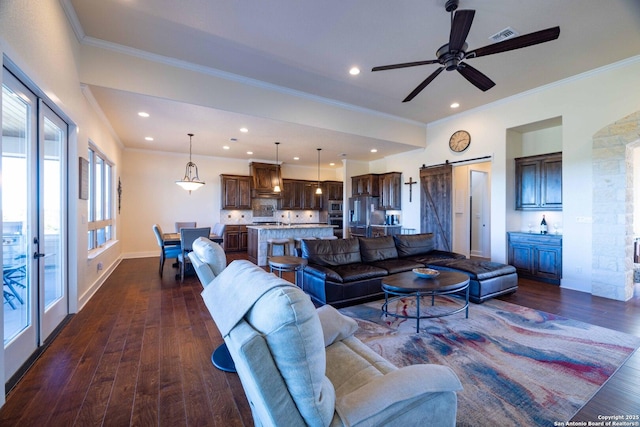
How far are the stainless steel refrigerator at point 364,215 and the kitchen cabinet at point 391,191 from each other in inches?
11.7

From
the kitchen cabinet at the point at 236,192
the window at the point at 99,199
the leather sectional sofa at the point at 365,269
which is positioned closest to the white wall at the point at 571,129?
the leather sectional sofa at the point at 365,269

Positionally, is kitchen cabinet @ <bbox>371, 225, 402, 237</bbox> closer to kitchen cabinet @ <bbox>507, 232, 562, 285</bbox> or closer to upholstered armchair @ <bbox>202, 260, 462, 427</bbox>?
kitchen cabinet @ <bbox>507, 232, 562, 285</bbox>

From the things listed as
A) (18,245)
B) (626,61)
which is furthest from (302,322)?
(626,61)

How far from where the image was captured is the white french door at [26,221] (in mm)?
2156

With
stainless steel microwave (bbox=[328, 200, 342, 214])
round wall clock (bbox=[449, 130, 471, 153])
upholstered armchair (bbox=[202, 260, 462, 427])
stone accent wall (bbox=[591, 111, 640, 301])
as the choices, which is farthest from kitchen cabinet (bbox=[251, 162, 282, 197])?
upholstered armchair (bbox=[202, 260, 462, 427])

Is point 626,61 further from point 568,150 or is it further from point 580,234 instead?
point 580,234

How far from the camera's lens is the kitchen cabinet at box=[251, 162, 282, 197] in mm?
8711

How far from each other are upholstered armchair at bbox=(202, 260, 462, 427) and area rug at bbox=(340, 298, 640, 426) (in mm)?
897

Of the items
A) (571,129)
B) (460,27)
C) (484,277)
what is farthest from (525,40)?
(571,129)

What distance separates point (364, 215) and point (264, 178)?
3.38 metres

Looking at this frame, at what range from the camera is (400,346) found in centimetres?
263

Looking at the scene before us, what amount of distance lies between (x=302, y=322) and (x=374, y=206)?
7.77 metres

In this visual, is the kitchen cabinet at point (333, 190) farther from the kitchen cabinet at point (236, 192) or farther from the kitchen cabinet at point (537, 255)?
the kitchen cabinet at point (537, 255)

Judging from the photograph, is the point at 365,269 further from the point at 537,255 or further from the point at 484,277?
the point at 537,255
